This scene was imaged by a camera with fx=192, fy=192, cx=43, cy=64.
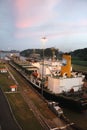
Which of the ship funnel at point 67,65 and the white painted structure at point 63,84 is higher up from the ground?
the ship funnel at point 67,65

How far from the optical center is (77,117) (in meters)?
20.4

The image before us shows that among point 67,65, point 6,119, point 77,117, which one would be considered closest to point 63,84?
point 67,65

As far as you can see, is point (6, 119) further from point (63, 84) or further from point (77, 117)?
point (63, 84)

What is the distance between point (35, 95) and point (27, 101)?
10.3 feet

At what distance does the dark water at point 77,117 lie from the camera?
743 inches

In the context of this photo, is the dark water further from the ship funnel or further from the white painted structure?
the ship funnel

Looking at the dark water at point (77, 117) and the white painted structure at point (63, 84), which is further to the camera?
the white painted structure at point (63, 84)

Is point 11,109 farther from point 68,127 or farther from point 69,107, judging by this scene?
point 69,107

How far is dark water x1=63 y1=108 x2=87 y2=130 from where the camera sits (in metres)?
18.9

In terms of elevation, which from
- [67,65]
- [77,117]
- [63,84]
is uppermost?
[67,65]

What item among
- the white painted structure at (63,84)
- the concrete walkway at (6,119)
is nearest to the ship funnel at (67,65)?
the white painted structure at (63,84)

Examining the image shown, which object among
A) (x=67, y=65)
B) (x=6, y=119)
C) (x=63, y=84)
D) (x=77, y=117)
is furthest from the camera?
(x=67, y=65)

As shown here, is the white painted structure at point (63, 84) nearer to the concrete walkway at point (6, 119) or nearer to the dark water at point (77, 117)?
the dark water at point (77, 117)

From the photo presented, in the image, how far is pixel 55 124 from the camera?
15.5 metres
